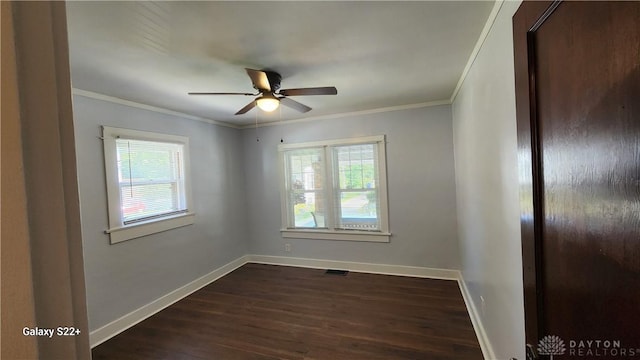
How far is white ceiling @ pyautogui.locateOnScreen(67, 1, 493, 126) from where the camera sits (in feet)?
4.97

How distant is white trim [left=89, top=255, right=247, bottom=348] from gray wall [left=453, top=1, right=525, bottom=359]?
2.91 meters

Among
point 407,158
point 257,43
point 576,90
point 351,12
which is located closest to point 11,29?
point 576,90

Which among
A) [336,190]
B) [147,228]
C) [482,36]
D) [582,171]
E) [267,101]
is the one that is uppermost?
[482,36]

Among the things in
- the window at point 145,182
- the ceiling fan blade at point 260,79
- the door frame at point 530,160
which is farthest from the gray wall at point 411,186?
the door frame at point 530,160

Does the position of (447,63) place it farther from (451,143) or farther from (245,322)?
(245,322)

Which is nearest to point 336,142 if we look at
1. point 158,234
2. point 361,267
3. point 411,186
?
point 411,186

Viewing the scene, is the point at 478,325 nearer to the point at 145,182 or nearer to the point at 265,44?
the point at 265,44

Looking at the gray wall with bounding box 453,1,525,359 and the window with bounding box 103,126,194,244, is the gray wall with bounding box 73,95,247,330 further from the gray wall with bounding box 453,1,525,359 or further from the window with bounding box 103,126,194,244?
the gray wall with bounding box 453,1,525,359

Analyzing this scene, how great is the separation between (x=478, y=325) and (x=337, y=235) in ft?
7.26

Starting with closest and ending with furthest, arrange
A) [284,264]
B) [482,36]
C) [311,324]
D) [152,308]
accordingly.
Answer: [482,36]
[311,324]
[152,308]
[284,264]

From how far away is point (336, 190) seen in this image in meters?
4.32

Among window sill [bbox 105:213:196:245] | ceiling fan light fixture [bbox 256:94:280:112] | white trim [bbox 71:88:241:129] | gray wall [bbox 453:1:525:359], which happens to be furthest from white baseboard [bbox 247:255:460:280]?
ceiling fan light fixture [bbox 256:94:280:112]

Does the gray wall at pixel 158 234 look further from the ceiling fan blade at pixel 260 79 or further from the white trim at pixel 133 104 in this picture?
the ceiling fan blade at pixel 260 79

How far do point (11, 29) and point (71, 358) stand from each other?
442mm
